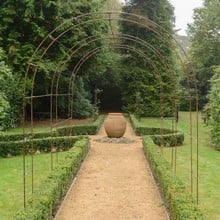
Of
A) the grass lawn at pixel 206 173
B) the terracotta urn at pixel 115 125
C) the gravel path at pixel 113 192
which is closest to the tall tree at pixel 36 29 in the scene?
the terracotta urn at pixel 115 125

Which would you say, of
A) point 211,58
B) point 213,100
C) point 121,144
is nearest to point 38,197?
point 121,144

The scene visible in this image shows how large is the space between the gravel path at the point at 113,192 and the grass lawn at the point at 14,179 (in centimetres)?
100

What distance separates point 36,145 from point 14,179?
166 inches

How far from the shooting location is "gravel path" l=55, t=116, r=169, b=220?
8.27 m

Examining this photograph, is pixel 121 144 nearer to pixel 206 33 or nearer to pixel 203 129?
pixel 203 129

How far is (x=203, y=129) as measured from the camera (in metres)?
24.7

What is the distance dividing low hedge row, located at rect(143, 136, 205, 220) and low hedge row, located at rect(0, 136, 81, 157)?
5008 mm

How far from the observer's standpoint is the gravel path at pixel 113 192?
8266 mm

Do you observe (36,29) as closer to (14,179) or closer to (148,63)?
(14,179)

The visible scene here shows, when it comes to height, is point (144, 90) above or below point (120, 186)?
above

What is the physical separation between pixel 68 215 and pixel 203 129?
58.2ft

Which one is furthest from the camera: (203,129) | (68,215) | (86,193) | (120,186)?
(203,129)

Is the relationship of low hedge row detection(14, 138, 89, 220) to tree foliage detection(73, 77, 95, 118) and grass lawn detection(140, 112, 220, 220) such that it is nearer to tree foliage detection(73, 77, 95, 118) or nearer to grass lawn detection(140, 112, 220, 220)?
grass lawn detection(140, 112, 220, 220)

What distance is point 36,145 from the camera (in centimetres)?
1551
